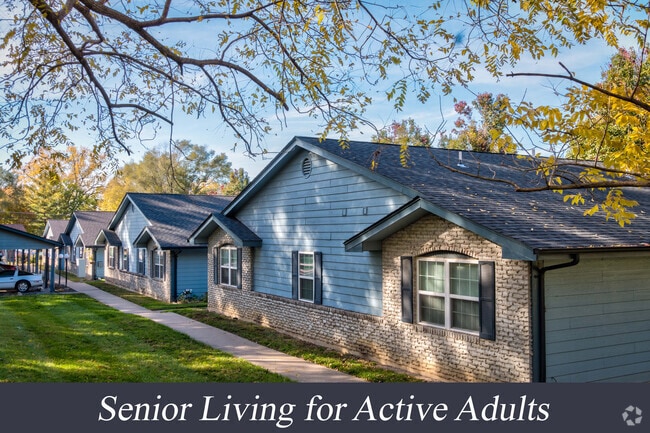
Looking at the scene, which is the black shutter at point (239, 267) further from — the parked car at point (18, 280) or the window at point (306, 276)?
the parked car at point (18, 280)

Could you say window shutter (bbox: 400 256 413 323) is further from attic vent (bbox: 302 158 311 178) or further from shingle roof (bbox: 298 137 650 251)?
attic vent (bbox: 302 158 311 178)

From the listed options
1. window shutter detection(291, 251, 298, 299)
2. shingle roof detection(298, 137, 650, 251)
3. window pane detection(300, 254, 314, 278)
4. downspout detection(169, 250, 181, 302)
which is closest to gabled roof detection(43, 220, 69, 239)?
downspout detection(169, 250, 181, 302)

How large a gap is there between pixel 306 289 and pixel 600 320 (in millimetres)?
7712

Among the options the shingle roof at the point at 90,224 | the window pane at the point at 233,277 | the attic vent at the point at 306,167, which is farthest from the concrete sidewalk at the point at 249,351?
the shingle roof at the point at 90,224

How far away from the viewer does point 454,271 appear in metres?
10.6

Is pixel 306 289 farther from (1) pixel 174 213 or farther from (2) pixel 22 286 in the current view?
(2) pixel 22 286

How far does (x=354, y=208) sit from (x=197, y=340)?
220 inches

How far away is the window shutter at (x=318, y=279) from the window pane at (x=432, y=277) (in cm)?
376

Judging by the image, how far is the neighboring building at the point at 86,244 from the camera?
38812 millimetres

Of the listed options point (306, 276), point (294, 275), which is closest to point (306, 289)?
point (306, 276)

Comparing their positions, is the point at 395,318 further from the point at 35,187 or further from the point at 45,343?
the point at 35,187

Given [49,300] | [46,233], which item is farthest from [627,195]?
[46,233]

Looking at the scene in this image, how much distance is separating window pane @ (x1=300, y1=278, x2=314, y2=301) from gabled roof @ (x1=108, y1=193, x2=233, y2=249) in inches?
418

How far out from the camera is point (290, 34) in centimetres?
971
